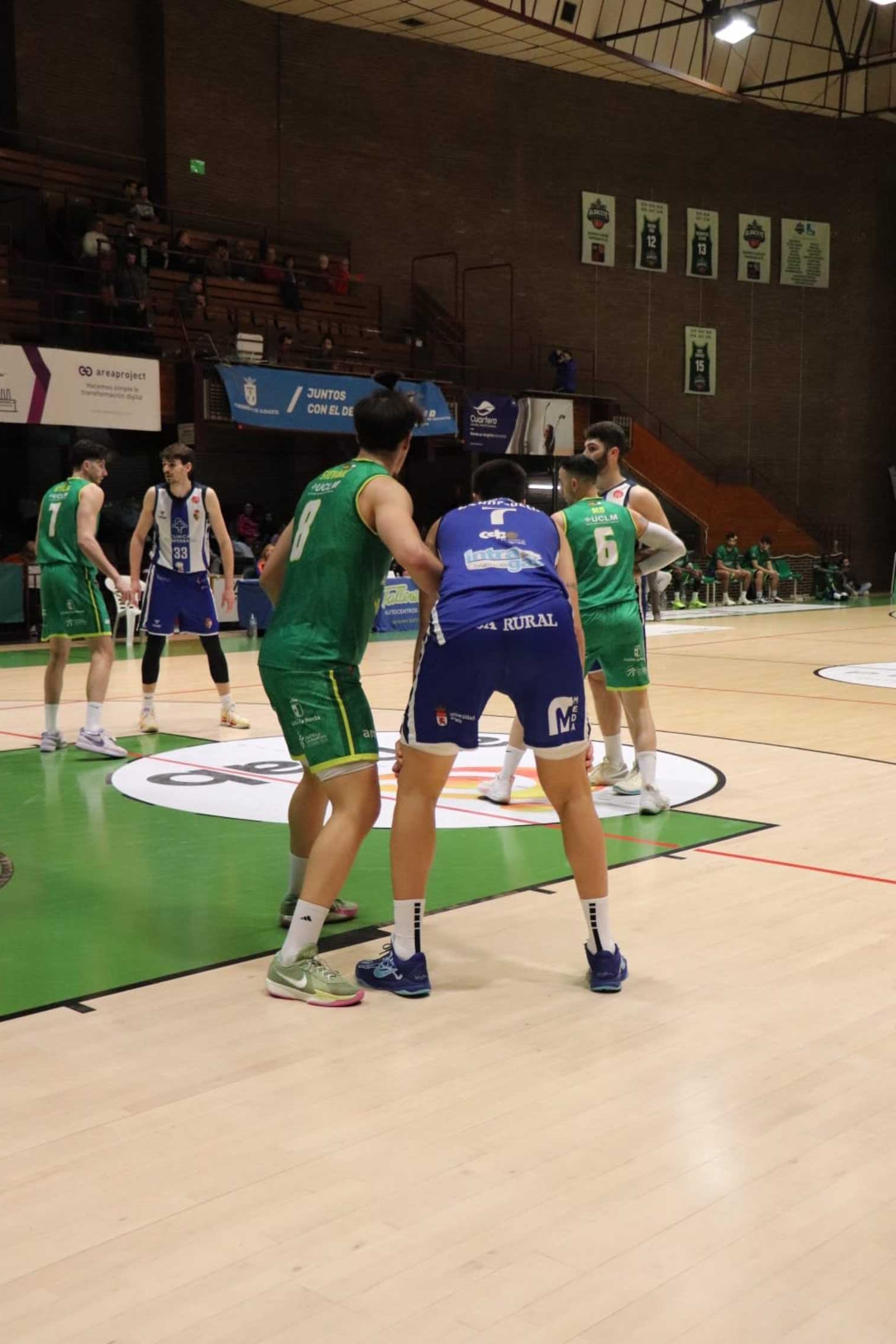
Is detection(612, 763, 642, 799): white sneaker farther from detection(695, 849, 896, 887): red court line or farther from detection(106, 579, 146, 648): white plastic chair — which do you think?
detection(106, 579, 146, 648): white plastic chair

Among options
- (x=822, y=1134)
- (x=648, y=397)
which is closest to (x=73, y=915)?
(x=822, y=1134)

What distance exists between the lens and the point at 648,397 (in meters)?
28.7

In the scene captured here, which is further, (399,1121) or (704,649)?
(704,649)

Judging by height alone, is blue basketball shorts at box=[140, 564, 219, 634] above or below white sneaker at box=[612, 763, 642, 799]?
above

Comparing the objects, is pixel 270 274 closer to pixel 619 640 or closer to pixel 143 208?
pixel 143 208

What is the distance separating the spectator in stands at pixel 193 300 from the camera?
65.6 feet

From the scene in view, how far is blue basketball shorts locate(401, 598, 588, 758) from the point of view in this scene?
3.89 m

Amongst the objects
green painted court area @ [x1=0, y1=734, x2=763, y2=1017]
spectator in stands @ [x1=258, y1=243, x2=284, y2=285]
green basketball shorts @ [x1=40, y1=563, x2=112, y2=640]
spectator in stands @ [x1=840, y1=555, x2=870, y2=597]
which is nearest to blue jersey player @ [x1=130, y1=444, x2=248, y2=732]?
green basketball shorts @ [x1=40, y1=563, x2=112, y2=640]

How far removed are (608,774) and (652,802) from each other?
0.74m

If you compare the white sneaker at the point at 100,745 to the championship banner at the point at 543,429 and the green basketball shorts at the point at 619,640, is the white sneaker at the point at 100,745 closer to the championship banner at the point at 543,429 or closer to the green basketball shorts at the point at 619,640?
the green basketball shorts at the point at 619,640

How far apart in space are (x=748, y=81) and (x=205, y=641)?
24.8 metres

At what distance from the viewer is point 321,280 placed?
22.8m

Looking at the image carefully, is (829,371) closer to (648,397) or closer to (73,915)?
(648,397)

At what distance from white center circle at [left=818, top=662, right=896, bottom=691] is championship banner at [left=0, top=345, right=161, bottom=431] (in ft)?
31.6
